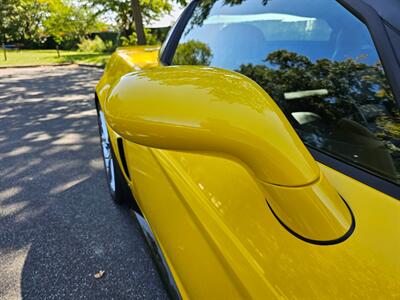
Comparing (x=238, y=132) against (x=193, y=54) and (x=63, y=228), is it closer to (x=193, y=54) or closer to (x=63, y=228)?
(x=193, y=54)

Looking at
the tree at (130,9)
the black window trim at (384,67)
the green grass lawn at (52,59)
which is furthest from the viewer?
the green grass lawn at (52,59)

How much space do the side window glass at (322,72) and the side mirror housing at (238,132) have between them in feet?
0.88

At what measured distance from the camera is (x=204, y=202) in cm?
87

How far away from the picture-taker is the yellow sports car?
567mm

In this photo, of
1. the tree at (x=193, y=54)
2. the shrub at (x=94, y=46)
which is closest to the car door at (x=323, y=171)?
the tree at (x=193, y=54)

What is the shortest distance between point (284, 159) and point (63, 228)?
2.08m

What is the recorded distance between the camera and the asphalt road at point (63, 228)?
5.72 feet

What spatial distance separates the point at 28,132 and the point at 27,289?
316 centimetres

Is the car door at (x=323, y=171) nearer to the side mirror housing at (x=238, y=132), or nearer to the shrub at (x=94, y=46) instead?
the side mirror housing at (x=238, y=132)

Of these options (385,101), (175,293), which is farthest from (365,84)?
(175,293)

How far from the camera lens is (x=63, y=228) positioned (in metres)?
2.21

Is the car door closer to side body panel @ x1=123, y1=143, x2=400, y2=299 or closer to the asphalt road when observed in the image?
side body panel @ x1=123, y1=143, x2=400, y2=299

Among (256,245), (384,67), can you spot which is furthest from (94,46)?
Result: (256,245)

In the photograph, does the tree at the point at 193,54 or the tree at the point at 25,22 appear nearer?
the tree at the point at 193,54
